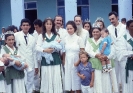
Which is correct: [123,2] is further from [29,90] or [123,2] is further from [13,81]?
[13,81]

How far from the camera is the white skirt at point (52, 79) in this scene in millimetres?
6332

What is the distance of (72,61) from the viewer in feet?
21.1

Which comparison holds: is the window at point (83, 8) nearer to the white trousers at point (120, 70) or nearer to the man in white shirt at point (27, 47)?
the white trousers at point (120, 70)

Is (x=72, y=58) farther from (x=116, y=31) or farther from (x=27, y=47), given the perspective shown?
(x=116, y=31)

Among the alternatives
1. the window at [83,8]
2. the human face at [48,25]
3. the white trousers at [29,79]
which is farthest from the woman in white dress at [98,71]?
the window at [83,8]

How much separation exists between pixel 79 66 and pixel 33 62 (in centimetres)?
139

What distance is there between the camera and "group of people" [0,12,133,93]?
19.0 feet

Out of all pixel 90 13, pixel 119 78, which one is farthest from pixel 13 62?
pixel 90 13

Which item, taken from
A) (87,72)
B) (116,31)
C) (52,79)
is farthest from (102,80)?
(116,31)

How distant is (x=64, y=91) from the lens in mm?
6797

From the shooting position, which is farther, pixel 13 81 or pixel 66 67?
pixel 66 67

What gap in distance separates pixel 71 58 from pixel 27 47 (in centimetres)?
124

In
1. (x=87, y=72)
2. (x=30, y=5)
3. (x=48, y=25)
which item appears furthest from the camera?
(x=30, y=5)

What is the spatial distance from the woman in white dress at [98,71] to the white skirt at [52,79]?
843 mm
